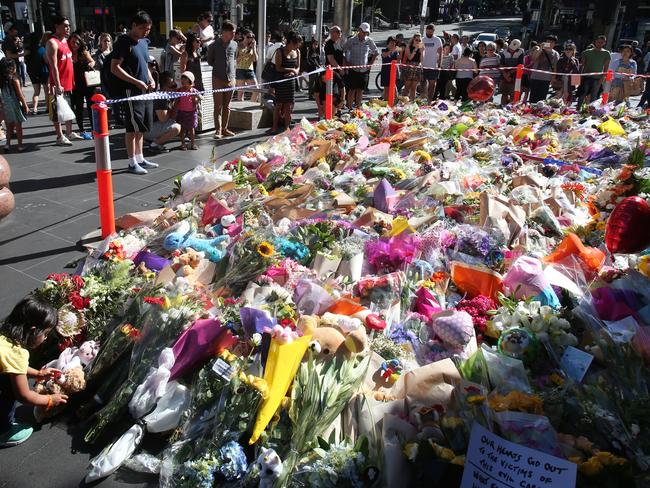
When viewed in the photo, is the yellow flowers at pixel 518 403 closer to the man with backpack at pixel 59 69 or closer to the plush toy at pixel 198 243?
the plush toy at pixel 198 243

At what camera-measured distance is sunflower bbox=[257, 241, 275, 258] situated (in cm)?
348

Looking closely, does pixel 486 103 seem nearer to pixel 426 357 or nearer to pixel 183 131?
pixel 183 131

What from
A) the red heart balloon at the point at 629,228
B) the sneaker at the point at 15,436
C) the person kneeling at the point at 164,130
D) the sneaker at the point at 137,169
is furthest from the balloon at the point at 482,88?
the sneaker at the point at 15,436

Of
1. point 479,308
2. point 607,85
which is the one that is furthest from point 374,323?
point 607,85

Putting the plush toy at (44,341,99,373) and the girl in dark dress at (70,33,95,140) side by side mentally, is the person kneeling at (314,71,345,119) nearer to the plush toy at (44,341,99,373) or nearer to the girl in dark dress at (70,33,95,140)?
the girl in dark dress at (70,33,95,140)

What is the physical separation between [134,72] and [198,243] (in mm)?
3025

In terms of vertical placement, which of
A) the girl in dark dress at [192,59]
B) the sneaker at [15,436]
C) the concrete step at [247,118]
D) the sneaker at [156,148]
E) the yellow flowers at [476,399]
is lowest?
the sneaker at [15,436]

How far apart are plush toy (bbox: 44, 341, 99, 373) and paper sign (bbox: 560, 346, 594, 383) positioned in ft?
8.18

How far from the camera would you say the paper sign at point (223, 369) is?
8.58ft

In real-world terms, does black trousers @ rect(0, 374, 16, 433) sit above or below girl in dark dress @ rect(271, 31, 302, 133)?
below

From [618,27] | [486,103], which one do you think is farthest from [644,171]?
[618,27]

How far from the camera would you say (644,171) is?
521 cm

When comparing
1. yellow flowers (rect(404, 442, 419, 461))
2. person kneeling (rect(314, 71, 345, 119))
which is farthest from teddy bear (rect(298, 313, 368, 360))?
person kneeling (rect(314, 71, 345, 119))

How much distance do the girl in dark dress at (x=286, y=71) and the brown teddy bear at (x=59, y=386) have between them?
6.39m
